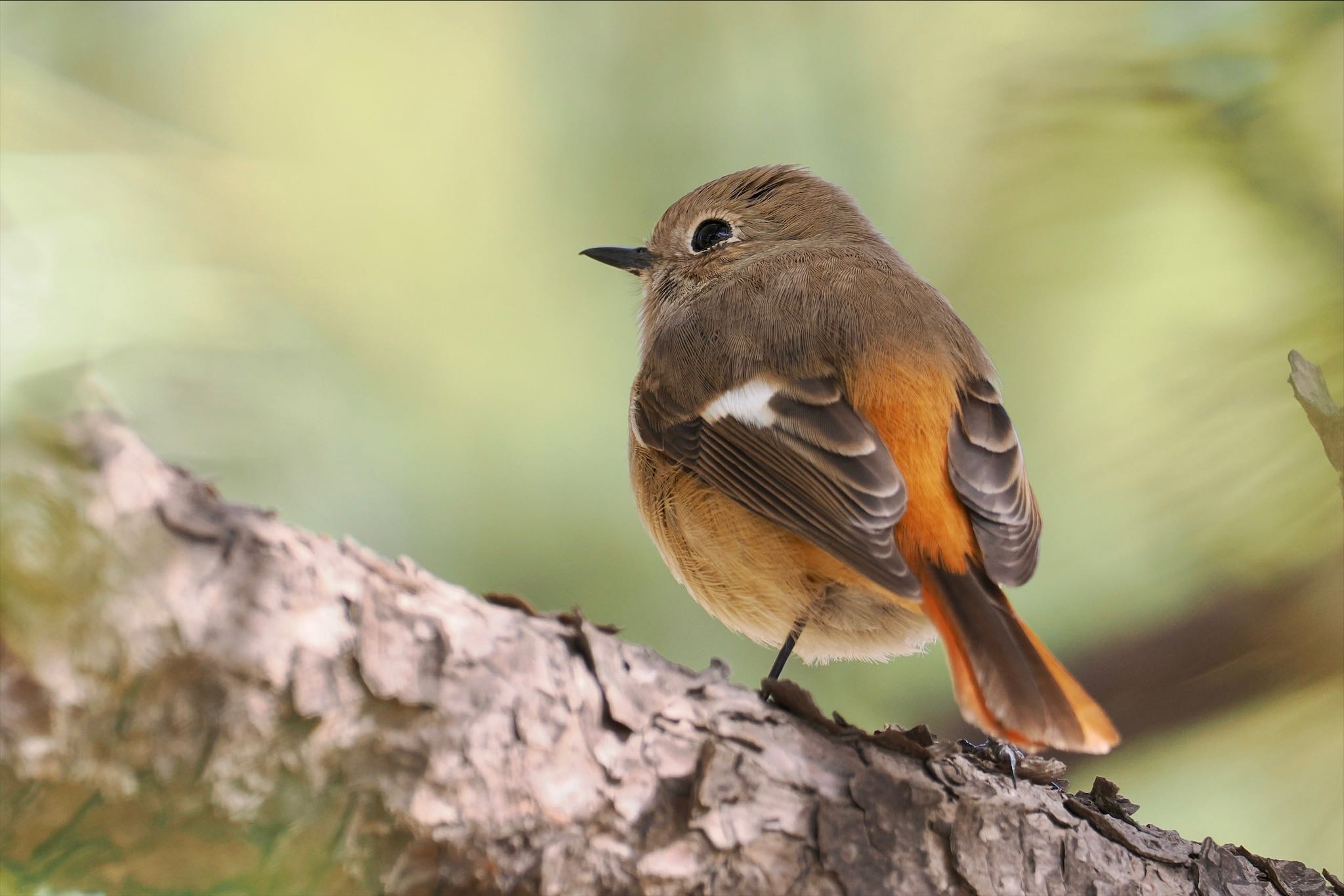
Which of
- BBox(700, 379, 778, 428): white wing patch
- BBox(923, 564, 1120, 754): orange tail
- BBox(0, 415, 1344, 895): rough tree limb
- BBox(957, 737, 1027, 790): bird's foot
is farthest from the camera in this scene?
BBox(700, 379, 778, 428): white wing patch

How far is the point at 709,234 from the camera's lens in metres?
3.08

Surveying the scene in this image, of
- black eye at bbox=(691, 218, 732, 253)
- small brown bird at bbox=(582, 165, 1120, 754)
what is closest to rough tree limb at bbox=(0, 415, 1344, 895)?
small brown bird at bbox=(582, 165, 1120, 754)

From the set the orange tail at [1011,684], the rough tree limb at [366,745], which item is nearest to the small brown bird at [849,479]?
the orange tail at [1011,684]

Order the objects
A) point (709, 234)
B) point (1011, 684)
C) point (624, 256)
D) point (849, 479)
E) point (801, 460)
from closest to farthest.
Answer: point (1011, 684)
point (849, 479)
point (801, 460)
point (624, 256)
point (709, 234)

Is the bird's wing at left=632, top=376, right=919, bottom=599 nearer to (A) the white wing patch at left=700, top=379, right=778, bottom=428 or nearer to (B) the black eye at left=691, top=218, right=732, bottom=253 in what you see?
(A) the white wing patch at left=700, top=379, right=778, bottom=428

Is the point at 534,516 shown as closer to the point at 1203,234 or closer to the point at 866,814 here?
the point at 866,814

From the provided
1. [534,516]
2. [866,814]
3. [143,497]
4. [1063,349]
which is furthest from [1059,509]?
[143,497]

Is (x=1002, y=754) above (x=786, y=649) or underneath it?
underneath

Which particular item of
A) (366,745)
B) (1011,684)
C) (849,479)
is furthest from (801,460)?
(366,745)

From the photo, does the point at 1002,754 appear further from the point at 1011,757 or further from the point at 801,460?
the point at 801,460

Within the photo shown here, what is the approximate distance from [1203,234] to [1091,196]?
0.70 feet

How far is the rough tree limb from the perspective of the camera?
0.87m

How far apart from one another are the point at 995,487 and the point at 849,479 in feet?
0.90

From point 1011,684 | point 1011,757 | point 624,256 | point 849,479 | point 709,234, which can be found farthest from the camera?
point 709,234
